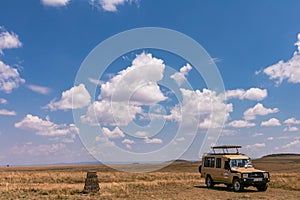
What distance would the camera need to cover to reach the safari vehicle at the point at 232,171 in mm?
23266

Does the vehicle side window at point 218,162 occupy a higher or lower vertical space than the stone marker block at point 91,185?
higher

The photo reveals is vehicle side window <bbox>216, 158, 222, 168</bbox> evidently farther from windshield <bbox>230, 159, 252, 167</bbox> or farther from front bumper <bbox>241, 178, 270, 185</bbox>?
front bumper <bbox>241, 178, 270, 185</bbox>

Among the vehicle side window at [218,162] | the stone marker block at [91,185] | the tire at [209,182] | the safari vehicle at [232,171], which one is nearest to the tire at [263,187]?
the safari vehicle at [232,171]

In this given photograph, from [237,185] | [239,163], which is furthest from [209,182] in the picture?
[237,185]

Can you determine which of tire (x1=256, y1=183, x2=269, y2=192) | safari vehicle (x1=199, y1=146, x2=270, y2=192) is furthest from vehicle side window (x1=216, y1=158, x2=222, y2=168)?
tire (x1=256, y1=183, x2=269, y2=192)

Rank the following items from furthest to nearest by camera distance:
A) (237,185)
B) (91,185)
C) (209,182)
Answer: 1. (209,182)
2. (237,185)
3. (91,185)

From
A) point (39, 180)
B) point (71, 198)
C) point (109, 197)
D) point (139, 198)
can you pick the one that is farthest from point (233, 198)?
point (39, 180)

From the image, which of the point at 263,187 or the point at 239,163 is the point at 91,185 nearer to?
the point at 239,163

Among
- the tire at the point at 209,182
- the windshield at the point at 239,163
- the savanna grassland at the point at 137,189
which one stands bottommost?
the savanna grassland at the point at 137,189

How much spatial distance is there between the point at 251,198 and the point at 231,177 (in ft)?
16.4

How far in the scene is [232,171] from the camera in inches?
947

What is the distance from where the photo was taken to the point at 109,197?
20359mm

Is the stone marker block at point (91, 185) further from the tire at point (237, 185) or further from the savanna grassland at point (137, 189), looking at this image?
the tire at point (237, 185)

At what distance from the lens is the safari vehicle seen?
2327 centimetres
